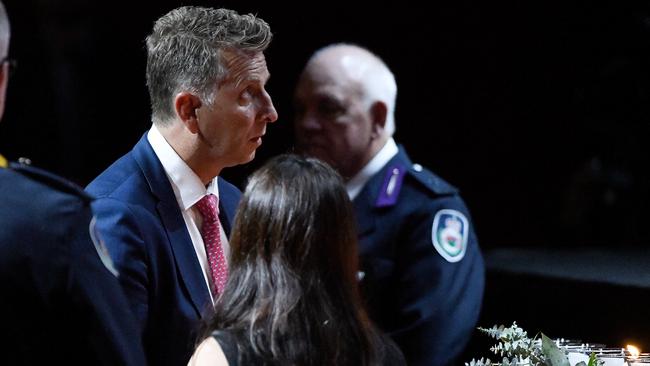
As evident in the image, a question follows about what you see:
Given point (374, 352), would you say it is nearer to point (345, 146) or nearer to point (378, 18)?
point (345, 146)

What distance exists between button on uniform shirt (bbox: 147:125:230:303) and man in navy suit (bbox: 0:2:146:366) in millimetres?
420

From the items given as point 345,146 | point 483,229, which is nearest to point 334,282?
point 345,146

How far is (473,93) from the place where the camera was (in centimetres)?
377

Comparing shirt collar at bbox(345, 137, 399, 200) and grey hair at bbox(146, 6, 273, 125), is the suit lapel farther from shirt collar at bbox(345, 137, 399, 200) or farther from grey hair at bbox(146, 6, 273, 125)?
shirt collar at bbox(345, 137, 399, 200)

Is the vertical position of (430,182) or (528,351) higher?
(430,182)

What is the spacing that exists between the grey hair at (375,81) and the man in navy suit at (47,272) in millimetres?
1372

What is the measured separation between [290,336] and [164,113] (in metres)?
0.56

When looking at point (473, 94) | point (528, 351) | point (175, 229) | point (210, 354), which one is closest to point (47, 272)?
point (210, 354)

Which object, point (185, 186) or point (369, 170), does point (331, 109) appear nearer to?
point (369, 170)

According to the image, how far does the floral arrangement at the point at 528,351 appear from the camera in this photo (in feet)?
5.77

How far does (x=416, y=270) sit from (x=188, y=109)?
2.82 ft

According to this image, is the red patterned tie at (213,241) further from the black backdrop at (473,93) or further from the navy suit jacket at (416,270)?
the black backdrop at (473,93)

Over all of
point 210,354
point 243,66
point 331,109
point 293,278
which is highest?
point 331,109

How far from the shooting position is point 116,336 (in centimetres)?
149
